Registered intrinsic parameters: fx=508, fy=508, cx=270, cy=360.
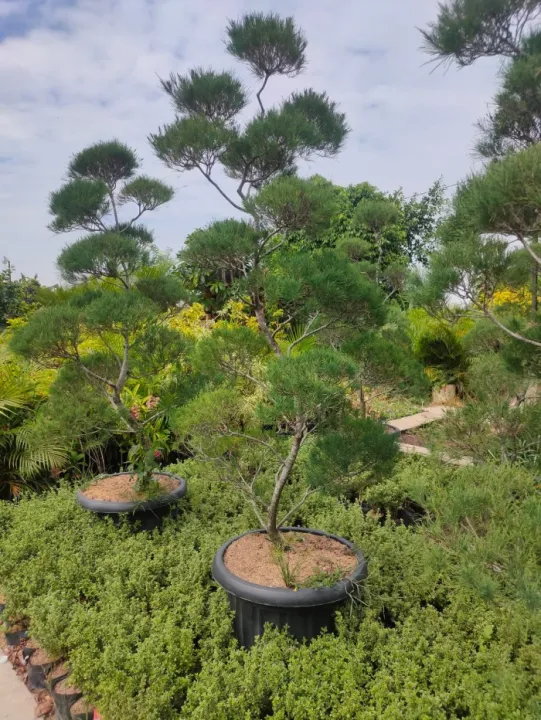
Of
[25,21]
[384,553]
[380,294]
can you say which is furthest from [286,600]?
[25,21]

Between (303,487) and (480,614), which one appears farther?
(303,487)

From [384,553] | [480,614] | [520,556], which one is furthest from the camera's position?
[384,553]

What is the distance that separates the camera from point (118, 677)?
1754 millimetres

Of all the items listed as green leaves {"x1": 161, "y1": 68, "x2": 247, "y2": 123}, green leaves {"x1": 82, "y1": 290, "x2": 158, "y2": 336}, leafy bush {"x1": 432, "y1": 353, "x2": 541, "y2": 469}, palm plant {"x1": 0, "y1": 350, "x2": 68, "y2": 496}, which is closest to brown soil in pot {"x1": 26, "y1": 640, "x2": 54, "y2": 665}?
green leaves {"x1": 82, "y1": 290, "x2": 158, "y2": 336}

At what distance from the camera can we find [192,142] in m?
3.03

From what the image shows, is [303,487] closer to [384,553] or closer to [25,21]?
[384,553]

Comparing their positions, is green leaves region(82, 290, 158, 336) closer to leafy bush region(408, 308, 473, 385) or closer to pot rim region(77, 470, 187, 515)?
pot rim region(77, 470, 187, 515)

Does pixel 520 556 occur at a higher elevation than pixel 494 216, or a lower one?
lower

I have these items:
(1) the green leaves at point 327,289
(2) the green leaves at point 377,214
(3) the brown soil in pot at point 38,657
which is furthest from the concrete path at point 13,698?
(2) the green leaves at point 377,214

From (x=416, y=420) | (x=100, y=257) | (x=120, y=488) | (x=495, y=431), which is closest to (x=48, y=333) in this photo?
(x=100, y=257)

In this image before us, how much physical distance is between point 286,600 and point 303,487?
1.67 meters

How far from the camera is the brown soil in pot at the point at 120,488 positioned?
3064 millimetres

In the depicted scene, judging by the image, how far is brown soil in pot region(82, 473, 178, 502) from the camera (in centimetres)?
306

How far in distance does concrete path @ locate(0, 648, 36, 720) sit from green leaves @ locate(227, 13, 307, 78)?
3681 mm
